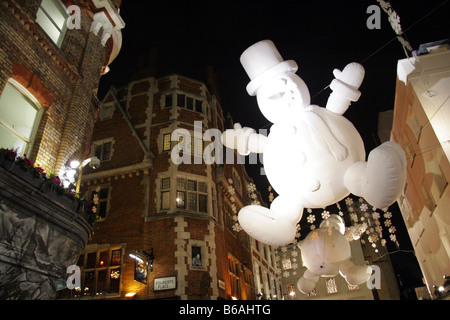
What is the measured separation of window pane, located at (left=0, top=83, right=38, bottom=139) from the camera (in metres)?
5.88

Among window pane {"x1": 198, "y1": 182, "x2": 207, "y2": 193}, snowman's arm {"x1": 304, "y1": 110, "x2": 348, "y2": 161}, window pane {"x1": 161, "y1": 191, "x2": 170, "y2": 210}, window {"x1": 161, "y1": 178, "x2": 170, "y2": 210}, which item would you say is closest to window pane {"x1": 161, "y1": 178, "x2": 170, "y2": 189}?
window {"x1": 161, "y1": 178, "x2": 170, "y2": 210}

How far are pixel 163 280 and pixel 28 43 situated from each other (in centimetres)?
829

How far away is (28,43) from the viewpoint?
6.36 m

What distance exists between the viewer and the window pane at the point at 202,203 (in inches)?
504

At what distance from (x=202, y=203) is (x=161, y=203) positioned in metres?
1.79

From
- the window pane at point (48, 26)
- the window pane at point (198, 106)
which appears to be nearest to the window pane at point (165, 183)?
the window pane at point (198, 106)

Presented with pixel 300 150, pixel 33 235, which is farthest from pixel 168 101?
pixel 300 150

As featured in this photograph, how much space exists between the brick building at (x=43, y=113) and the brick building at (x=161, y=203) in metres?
4.46

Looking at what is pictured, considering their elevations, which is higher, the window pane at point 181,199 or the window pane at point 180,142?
the window pane at point 180,142

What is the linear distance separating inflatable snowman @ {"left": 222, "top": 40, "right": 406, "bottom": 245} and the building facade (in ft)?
13.6

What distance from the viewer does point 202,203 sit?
42.5 ft

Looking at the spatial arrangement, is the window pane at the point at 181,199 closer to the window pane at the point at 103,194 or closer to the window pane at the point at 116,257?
the window pane at the point at 116,257
